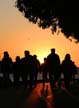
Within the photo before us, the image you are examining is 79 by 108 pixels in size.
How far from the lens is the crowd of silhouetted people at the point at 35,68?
2856 centimetres

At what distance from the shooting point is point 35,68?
30.6 metres

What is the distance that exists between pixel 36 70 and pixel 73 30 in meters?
3.21

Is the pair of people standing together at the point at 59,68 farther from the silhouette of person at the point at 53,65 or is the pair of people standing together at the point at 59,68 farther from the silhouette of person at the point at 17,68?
the silhouette of person at the point at 17,68

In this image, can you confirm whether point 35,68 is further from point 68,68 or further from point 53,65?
point 68,68

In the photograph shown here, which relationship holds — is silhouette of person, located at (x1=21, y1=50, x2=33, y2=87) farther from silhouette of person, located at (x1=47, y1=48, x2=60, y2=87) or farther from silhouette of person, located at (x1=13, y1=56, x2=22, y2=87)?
silhouette of person, located at (x1=47, y1=48, x2=60, y2=87)

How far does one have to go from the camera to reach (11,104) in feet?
69.3

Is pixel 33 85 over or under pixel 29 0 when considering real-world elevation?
under

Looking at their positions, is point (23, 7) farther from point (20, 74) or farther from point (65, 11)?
point (65, 11)

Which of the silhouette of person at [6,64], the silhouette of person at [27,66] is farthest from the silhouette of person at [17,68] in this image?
the silhouette of person at [27,66]

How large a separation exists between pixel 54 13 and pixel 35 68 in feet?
13.1

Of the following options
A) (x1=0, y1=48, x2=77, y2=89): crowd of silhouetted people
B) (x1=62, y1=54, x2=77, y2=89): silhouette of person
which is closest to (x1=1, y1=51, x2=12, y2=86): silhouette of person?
(x1=0, y1=48, x2=77, y2=89): crowd of silhouetted people

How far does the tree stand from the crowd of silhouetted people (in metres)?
1.62

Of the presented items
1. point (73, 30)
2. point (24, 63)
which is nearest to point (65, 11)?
point (73, 30)

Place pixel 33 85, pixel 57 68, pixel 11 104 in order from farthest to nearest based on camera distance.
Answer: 1. pixel 33 85
2. pixel 57 68
3. pixel 11 104
